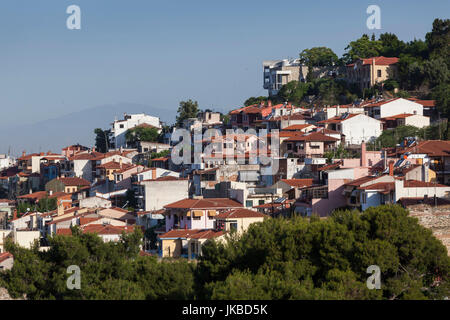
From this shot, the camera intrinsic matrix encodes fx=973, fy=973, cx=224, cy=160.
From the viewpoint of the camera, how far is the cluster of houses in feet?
125

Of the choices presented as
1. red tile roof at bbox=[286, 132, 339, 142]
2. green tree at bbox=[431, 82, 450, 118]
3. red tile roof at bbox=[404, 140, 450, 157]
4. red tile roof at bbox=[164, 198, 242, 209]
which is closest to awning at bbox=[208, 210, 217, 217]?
red tile roof at bbox=[164, 198, 242, 209]

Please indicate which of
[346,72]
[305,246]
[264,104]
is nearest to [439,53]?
[346,72]

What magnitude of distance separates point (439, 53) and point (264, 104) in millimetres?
13114

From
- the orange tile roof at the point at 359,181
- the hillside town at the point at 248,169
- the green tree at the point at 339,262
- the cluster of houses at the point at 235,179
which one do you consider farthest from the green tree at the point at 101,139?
the green tree at the point at 339,262

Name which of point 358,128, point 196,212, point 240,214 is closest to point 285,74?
point 358,128

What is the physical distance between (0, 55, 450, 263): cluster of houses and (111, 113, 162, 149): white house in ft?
0.61

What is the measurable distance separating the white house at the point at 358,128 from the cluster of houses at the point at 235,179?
0.07m

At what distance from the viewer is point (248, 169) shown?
50.8 metres

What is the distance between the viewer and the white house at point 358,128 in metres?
55.5

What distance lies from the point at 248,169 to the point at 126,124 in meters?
28.3

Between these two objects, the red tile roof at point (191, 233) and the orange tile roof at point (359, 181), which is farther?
the orange tile roof at point (359, 181)

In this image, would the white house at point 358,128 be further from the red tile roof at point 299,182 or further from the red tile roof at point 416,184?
the red tile roof at point 416,184

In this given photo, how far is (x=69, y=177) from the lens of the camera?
66375mm
